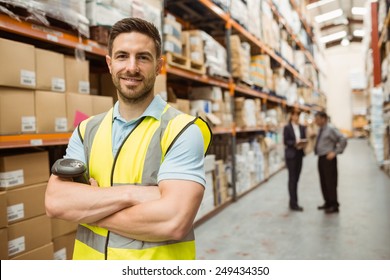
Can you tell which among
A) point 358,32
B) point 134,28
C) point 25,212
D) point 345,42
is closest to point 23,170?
point 25,212

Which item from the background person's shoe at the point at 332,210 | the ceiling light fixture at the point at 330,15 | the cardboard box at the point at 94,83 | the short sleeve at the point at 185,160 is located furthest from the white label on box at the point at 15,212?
the ceiling light fixture at the point at 330,15

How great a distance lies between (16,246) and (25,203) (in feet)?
0.76

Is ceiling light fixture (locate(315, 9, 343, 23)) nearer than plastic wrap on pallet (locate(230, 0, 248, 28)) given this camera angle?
No

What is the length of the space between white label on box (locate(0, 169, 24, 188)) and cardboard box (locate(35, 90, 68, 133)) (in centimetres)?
27

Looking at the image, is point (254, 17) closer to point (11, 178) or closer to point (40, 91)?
point (40, 91)

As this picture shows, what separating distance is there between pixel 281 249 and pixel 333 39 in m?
21.5

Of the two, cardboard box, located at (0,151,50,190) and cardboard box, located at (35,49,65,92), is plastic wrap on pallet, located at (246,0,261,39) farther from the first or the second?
cardboard box, located at (0,151,50,190)

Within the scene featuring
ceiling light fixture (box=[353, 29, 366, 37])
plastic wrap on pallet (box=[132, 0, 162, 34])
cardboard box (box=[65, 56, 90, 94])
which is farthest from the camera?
ceiling light fixture (box=[353, 29, 366, 37])

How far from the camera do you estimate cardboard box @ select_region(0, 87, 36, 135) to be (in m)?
1.89

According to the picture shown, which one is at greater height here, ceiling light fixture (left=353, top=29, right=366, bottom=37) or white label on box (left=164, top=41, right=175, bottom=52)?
ceiling light fixture (left=353, top=29, right=366, bottom=37)

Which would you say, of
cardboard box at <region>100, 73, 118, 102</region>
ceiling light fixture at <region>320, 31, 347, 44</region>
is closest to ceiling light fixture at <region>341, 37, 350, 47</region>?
ceiling light fixture at <region>320, 31, 347, 44</region>

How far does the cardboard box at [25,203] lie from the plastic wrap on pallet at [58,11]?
37.4 inches

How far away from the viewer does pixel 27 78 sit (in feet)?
6.61

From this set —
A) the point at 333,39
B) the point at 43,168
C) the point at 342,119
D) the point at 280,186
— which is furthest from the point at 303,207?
the point at 333,39
